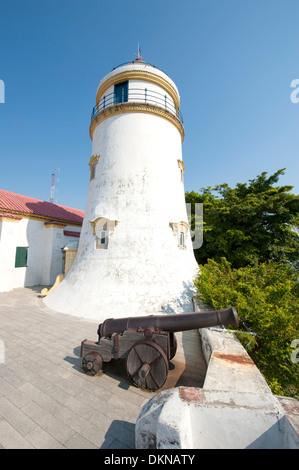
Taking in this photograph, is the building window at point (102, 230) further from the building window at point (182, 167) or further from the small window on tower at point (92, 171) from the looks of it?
the building window at point (182, 167)

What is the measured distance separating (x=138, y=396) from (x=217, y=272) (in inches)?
173

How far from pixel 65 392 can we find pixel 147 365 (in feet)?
4.94

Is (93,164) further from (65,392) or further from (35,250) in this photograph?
(65,392)

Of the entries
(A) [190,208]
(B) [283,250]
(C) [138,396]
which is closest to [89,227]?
(C) [138,396]

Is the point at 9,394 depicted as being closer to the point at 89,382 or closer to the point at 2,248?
the point at 89,382

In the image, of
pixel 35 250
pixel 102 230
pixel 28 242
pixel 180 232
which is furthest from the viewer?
pixel 35 250

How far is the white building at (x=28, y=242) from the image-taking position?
11734 millimetres

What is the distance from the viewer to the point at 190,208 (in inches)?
639

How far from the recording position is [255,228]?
40.3ft

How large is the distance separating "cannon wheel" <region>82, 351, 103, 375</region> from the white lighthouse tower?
2.92 meters

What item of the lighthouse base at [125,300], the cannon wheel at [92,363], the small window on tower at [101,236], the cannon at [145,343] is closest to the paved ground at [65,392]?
the cannon wheel at [92,363]

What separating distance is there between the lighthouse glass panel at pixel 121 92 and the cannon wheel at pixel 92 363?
1017 cm

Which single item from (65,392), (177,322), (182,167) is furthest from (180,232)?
(65,392)

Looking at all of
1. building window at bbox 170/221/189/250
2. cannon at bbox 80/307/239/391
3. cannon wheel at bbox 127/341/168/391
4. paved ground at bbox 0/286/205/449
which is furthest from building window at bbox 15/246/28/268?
cannon wheel at bbox 127/341/168/391
